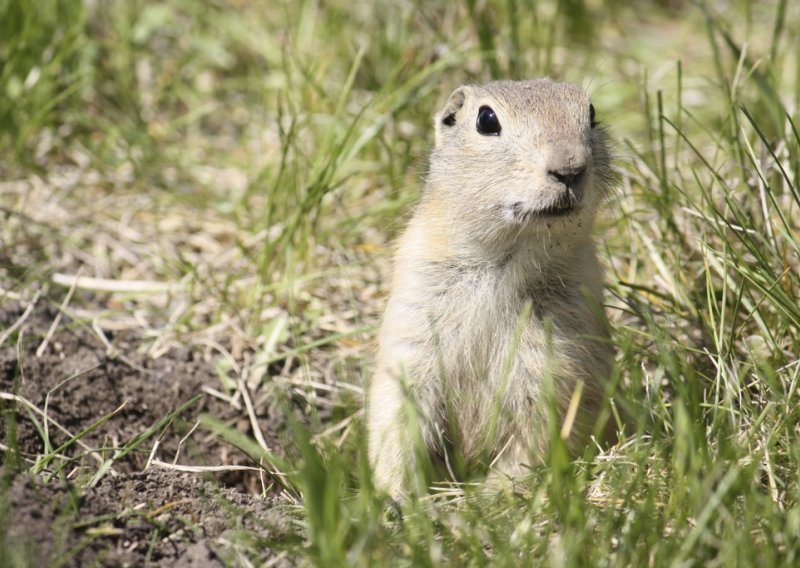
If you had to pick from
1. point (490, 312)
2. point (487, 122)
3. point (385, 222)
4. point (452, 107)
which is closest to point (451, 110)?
point (452, 107)

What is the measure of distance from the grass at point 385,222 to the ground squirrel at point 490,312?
226mm

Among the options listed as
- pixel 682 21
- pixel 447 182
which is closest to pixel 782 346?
pixel 447 182

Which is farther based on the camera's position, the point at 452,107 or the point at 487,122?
the point at 452,107

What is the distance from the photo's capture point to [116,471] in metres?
3.95

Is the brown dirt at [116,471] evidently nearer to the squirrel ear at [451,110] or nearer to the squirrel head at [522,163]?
the squirrel head at [522,163]

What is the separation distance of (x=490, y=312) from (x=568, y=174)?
29.8 inches

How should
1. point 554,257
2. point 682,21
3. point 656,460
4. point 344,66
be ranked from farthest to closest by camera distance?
point 682,21 → point 344,66 → point 554,257 → point 656,460

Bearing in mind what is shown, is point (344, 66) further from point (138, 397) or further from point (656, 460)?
point (656, 460)

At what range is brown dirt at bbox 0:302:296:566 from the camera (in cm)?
309

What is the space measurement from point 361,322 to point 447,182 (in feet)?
5.21

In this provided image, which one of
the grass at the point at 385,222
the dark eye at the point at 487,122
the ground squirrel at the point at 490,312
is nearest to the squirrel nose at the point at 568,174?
the ground squirrel at the point at 490,312

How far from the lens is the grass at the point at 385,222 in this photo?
3.04m

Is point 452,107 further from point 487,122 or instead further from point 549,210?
point 549,210

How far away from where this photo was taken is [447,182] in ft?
13.8
